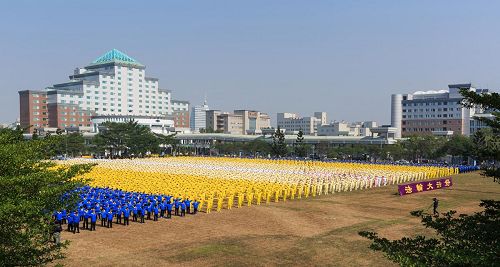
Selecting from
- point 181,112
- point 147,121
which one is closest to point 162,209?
point 147,121

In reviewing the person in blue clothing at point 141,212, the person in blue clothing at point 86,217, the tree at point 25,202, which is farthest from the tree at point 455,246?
the person in blue clothing at point 141,212

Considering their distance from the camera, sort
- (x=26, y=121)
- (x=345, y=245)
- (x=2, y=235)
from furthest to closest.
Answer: (x=26, y=121) → (x=345, y=245) → (x=2, y=235)

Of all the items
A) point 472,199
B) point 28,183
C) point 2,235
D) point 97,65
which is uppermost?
point 97,65

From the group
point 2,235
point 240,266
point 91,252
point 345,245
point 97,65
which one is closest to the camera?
point 2,235

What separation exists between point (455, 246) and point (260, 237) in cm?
1306

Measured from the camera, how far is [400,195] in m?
36.5

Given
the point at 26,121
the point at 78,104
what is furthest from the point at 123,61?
the point at 26,121

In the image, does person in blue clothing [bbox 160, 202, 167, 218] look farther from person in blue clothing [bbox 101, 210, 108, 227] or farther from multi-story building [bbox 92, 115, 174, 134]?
multi-story building [bbox 92, 115, 174, 134]

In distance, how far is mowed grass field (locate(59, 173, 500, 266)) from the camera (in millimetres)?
17391

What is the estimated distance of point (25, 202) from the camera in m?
9.84

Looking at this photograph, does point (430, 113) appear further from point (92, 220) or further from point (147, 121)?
point (92, 220)

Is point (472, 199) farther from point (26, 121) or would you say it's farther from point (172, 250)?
point (26, 121)

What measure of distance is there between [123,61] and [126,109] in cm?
1728

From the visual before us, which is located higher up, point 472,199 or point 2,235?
point 2,235
